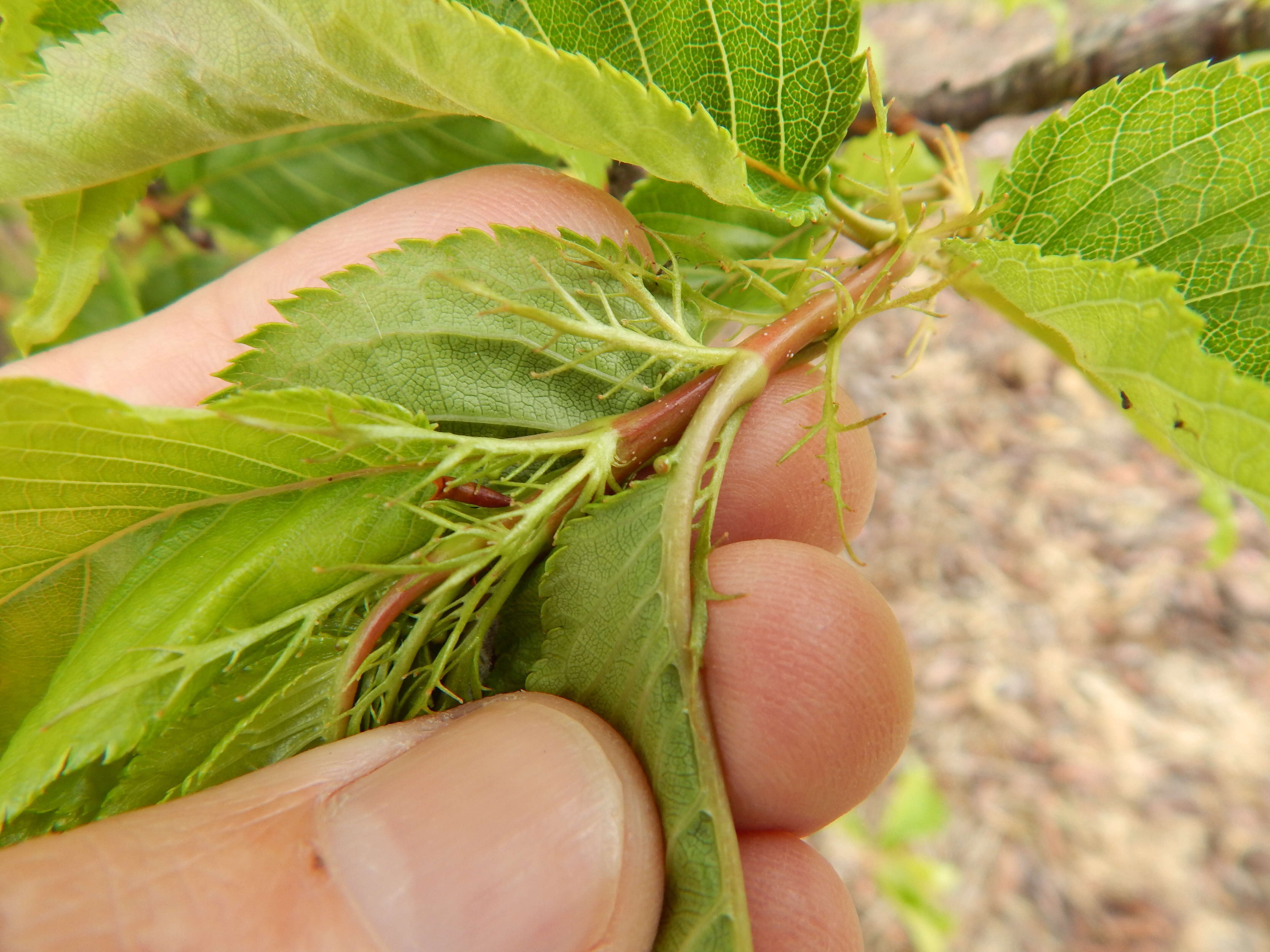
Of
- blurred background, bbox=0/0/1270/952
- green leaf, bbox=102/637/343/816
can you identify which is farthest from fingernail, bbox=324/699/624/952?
blurred background, bbox=0/0/1270/952

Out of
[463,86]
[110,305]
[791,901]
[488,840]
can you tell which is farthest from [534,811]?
[110,305]

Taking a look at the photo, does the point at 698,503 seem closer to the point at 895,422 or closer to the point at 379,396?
the point at 379,396

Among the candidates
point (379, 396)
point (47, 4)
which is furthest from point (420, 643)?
point (47, 4)

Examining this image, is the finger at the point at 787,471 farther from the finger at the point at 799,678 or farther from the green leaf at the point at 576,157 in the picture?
the green leaf at the point at 576,157

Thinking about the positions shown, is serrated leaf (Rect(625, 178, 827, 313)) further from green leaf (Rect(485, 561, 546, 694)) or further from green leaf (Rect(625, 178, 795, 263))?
green leaf (Rect(485, 561, 546, 694))

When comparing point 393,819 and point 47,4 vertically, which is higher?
point 47,4

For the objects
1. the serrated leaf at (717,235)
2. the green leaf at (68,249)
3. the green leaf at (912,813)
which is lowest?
the green leaf at (912,813)

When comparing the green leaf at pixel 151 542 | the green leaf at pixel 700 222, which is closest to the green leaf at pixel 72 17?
the green leaf at pixel 151 542

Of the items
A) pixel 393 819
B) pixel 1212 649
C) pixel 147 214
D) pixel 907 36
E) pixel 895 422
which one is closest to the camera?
pixel 393 819
